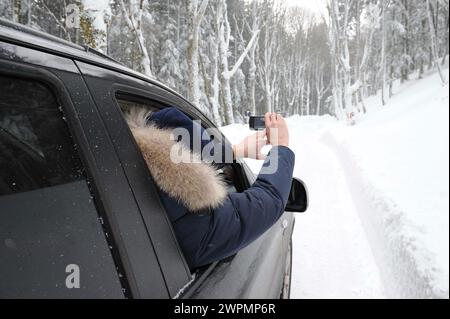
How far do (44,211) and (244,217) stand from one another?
689 millimetres

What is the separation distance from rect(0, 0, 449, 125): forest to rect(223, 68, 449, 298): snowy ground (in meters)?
5.11

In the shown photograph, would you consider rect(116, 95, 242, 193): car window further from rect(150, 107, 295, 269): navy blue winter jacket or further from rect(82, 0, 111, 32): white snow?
rect(82, 0, 111, 32): white snow

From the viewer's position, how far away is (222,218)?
1274 millimetres

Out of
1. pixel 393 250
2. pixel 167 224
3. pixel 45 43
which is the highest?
pixel 45 43

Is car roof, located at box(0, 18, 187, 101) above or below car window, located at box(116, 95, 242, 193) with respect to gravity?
above

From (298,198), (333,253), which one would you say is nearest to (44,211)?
(298,198)

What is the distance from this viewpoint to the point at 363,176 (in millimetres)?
7285

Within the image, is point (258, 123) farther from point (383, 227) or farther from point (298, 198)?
point (383, 227)

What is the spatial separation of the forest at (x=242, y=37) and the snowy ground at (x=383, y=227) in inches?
201

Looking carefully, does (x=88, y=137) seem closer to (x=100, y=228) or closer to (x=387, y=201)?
(x=100, y=228)

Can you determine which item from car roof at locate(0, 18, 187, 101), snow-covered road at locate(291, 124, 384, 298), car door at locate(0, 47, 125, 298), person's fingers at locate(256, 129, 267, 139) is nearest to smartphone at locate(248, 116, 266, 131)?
person's fingers at locate(256, 129, 267, 139)

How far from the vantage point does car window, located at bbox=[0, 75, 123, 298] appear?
2.98ft

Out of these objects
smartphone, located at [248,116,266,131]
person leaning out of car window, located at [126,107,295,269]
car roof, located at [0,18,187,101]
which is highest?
car roof, located at [0,18,187,101]
